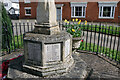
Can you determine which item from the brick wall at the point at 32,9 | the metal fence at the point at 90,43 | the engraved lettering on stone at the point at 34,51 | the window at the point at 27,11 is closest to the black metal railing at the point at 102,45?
the metal fence at the point at 90,43

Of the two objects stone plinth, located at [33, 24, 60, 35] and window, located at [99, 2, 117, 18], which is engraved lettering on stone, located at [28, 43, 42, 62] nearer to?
stone plinth, located at [33, 24, 60, 35]

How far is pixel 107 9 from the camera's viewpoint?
17.6 m

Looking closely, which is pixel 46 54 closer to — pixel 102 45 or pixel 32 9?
pixel 102 45

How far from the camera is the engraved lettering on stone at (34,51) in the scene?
335 centimetres

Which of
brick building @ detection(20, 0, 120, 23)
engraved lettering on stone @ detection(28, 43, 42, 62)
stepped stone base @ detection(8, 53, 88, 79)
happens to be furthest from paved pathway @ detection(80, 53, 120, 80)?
brick building @ detection(20, 0, 120, 23)

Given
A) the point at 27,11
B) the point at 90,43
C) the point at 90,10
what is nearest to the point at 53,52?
the point at 90,43

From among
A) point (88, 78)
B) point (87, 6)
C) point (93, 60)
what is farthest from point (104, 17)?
point (88, 78)

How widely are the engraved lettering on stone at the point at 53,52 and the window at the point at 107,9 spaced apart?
16.2 metres

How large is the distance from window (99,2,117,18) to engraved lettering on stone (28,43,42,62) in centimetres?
1650

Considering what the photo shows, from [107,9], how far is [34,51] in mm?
16814

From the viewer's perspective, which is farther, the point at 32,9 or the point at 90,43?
the point at 32,9

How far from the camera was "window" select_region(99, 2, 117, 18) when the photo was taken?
56.5ft

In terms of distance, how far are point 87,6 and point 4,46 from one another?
15163 millimetres

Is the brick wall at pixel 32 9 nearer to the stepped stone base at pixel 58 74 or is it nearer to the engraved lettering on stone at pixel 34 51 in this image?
the stepped stone base at pixel 58 74
